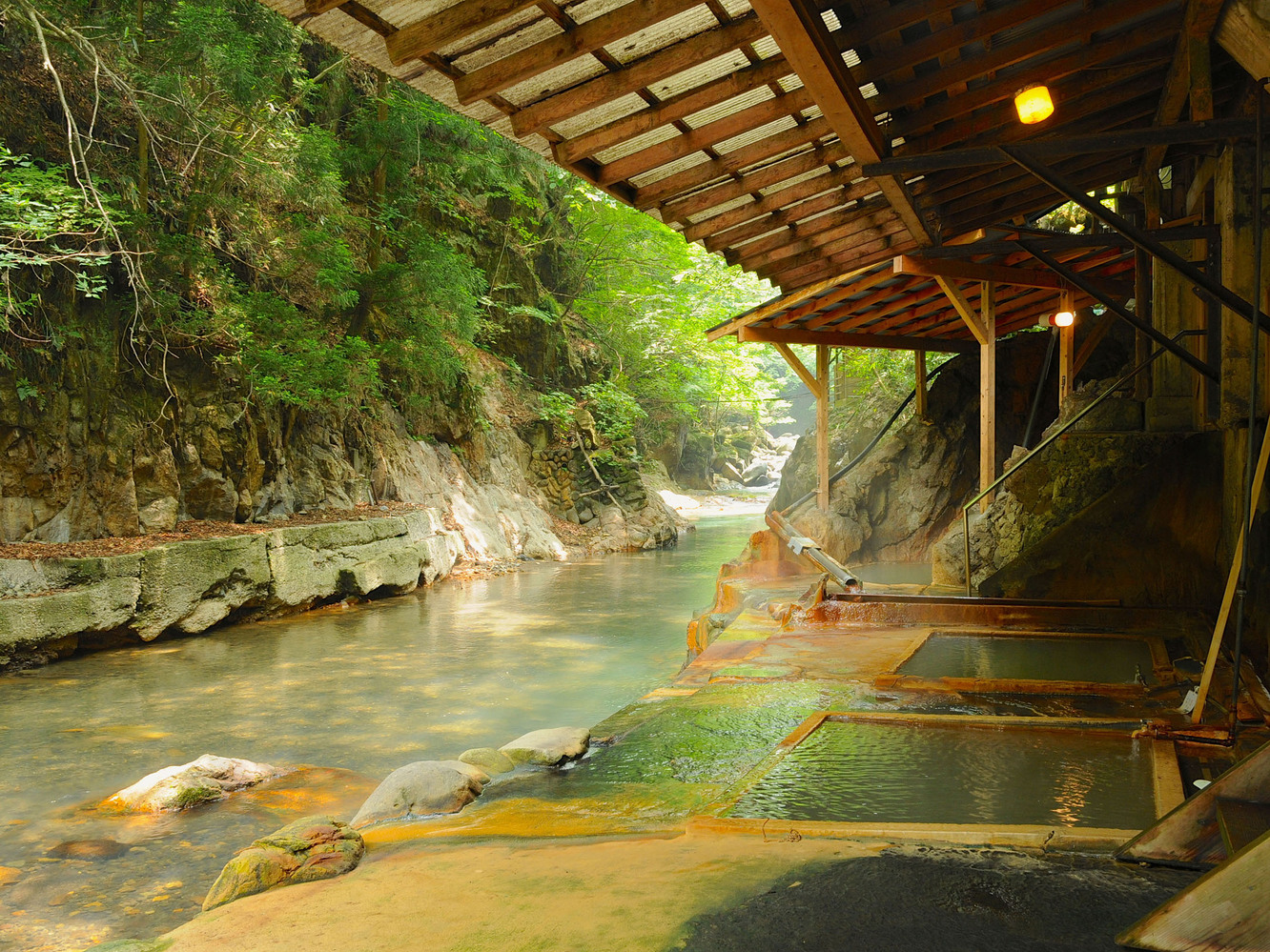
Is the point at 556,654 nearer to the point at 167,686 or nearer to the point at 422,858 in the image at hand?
the point at 167,686

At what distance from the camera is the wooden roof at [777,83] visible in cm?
370

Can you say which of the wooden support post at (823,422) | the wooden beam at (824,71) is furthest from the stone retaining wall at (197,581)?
the wooden beam at (824,71)

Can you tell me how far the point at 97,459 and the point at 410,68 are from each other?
805 centimetres

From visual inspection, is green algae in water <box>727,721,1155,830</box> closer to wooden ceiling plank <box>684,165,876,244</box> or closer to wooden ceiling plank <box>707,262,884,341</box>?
wooden ceiling plank <box>684,165,876,244</box>

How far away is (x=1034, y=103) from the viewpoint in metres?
4.93

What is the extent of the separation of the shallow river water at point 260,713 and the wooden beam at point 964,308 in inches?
190

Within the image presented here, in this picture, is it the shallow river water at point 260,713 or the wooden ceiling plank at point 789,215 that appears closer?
the shallow river water at point 260,713

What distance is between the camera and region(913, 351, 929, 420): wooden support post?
14.1m

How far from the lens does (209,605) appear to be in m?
9.73

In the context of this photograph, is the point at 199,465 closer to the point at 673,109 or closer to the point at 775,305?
the point at 775,305

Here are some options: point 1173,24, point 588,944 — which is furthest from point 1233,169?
point 588,944

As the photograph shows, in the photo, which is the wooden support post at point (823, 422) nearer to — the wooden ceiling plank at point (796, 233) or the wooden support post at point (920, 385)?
the wooden support post at point (920, 385)

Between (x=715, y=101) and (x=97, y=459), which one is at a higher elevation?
(x=715, y=101)

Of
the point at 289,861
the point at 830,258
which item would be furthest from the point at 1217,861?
the point at 830,258
